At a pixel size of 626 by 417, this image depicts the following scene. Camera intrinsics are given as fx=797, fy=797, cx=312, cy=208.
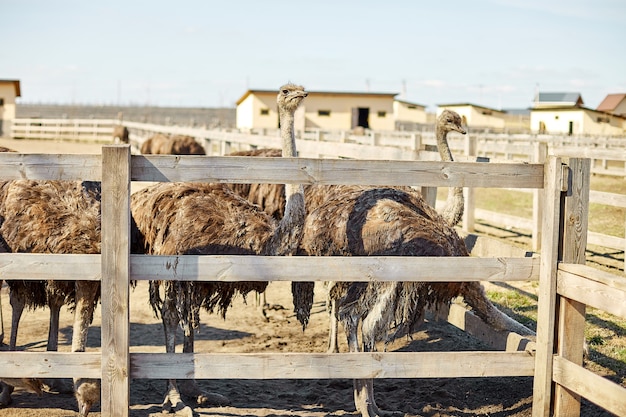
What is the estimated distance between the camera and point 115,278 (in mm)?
3725

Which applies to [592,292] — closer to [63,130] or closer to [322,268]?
[322,268]

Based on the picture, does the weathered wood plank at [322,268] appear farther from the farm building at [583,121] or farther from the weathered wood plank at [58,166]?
the farm building at [583,121]

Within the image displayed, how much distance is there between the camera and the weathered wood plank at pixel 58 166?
374 cm

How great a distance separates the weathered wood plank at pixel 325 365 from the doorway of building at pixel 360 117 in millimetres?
39690

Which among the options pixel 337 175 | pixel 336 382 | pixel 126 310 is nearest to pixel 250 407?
pixel 336 382

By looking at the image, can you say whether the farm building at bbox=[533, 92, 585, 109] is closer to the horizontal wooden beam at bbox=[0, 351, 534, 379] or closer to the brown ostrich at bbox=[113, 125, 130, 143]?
the brown ostrich at bbox=[113, 125, 130, 143]

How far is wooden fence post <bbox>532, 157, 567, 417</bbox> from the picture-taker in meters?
3.95

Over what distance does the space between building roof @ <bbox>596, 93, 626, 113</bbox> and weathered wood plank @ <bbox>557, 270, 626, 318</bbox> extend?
174 feet

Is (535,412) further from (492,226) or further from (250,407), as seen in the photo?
(492,226)

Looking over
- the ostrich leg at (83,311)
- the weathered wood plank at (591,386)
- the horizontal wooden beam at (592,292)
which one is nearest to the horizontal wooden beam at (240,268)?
the horizontal wooden beam at (592,292)

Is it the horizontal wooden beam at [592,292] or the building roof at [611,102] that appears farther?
the building roof at [611,102]

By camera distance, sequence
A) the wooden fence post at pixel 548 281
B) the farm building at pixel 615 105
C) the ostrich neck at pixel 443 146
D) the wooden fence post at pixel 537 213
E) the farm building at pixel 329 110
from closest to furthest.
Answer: the wooden fence post at pixel 548 281 → the ostrich neck at pixel 443 146 → the wooden fence post at pixel 537 213 → the farm building at pixel 329 110 → the farm building at pixel 615 105

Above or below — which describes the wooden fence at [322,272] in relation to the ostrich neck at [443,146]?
below

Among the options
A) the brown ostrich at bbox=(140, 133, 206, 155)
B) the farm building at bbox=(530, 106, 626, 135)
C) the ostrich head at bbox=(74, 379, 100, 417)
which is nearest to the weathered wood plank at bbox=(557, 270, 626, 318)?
the ostrich head at bbox=(74, 379, 100, 417)
